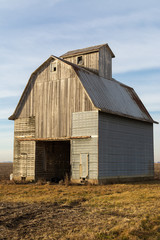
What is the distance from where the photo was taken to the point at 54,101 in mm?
25062

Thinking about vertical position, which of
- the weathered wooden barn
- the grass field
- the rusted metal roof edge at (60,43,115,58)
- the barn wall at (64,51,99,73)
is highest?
the rusted metal roof edge at (60,43,115,58)

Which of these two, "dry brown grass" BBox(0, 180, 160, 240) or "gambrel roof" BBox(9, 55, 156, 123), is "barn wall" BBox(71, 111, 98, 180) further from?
"dry brown grass" BBox(0, 180, 160, 240)

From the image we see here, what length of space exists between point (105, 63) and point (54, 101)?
6808mm

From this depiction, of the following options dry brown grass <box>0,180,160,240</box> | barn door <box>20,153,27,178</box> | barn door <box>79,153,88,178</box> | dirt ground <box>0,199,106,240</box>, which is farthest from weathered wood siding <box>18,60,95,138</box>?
dirt ground <box>0,199,106,240</box>

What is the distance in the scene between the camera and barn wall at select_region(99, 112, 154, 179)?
22.6 m

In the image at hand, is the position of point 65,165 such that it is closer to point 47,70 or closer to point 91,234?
point 47,70

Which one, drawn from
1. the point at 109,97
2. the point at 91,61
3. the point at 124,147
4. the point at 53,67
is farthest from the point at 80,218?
the point at 91,61

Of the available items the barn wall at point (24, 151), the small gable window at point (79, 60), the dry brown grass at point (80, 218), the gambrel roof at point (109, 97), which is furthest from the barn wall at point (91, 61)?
the dry brown grass at point (80, 218)

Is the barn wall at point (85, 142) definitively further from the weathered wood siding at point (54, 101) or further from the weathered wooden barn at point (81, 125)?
the weathered wood siding at point (54, 101)

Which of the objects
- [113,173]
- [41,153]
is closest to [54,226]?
[113,173]

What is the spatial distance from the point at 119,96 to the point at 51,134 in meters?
7.24

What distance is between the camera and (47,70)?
25891mm

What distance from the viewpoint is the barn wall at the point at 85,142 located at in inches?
864

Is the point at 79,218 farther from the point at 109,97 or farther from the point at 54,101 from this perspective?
the point at 109,97
